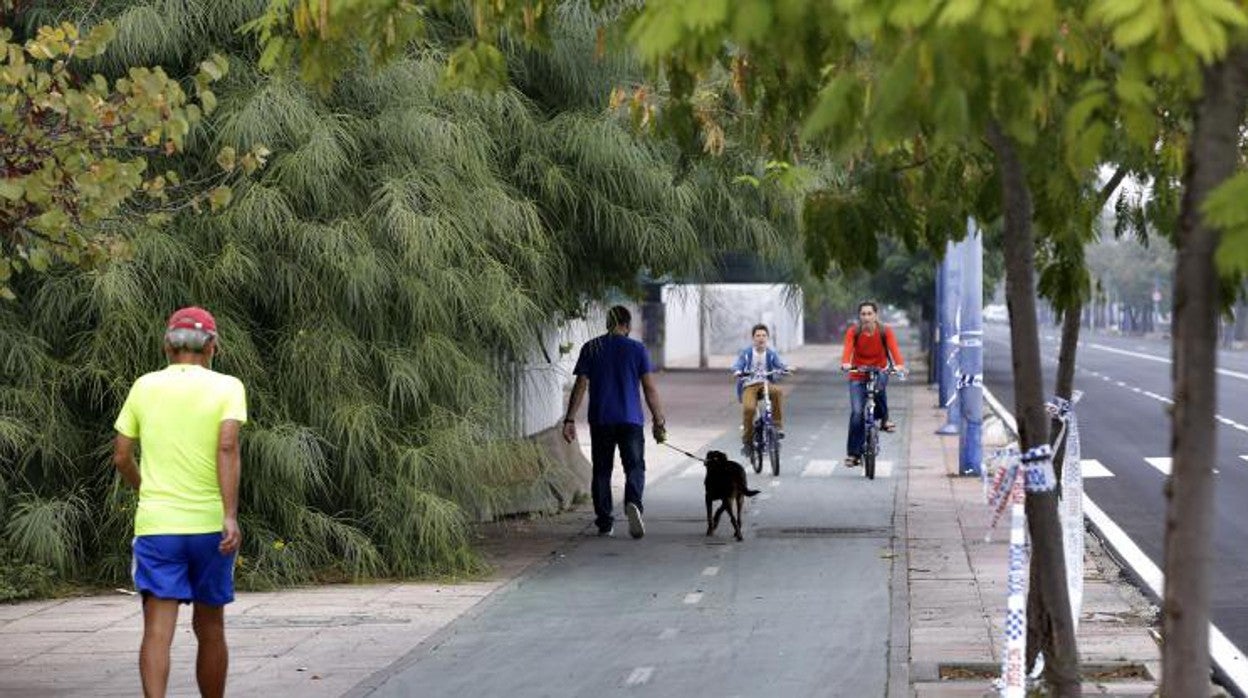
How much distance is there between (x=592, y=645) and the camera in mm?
11414

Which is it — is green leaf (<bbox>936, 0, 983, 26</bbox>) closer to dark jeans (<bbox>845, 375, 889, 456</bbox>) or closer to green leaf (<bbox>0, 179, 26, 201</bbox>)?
green leaf (<bbox>0, 179, 26, 201</bbox>)

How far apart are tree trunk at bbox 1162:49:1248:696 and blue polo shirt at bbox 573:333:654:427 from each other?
36.8 feet

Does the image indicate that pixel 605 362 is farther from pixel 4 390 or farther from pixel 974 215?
pixel 974 215

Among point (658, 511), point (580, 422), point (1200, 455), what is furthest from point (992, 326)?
point (1200, 455)

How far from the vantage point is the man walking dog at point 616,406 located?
55.5 feet

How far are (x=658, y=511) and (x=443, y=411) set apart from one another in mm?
5558

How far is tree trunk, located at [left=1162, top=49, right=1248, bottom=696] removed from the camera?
550cm

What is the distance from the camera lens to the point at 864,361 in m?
24.1

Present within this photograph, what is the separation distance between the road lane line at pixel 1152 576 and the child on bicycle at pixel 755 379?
4.05 meters

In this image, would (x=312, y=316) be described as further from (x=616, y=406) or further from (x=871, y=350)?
(x=871, y=350)

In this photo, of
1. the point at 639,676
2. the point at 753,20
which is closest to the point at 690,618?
the point at 639,676

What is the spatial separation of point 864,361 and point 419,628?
1268 cm

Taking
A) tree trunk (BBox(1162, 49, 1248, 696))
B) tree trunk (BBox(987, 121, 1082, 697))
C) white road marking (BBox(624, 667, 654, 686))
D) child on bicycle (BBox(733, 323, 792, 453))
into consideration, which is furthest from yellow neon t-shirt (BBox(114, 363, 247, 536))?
child on bicycle (BBox(733, 323, 792, 453))

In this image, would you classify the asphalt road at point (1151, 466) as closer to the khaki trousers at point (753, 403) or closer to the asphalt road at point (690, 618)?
the asphalt road at point (690, 618)
